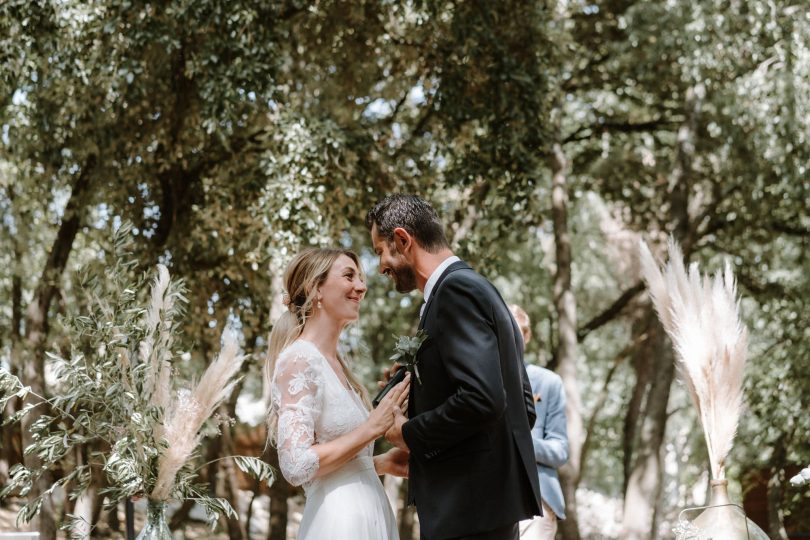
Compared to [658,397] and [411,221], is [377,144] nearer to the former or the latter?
[658,397]

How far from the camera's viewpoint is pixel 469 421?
8.91ft

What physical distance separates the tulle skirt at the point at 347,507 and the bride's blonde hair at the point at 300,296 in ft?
1.04

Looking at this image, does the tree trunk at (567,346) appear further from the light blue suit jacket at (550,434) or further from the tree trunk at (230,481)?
the light blue suit jacket at (550,434)

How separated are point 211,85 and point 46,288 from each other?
3332mm

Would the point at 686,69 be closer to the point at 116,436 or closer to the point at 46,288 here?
the point at 46,288

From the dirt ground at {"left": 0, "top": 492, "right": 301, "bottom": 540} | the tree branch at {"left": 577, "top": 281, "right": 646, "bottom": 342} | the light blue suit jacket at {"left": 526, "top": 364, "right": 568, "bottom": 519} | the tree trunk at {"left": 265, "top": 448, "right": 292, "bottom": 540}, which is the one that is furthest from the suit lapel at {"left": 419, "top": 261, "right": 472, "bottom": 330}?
the tree branch at {"left": 577, "top": 281, "right": 646, "bottom": 342}

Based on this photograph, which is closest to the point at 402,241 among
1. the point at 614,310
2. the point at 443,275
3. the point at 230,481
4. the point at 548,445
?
the point at 443,275

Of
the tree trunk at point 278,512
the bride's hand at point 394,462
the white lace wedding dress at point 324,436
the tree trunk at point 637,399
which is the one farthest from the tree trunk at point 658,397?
the white lace wedding dress at point 324,436

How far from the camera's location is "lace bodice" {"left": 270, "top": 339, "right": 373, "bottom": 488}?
3.17 metres

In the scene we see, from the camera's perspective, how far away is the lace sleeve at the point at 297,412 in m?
3.16

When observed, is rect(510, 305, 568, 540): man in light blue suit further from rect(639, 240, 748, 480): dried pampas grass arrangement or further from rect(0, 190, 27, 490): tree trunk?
rect(0, 190, 27, 490): tree trunk

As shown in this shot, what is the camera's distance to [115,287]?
143 inches

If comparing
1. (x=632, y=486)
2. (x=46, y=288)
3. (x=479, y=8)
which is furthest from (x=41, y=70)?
(x=632, y=486)

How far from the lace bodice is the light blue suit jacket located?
185 cm
